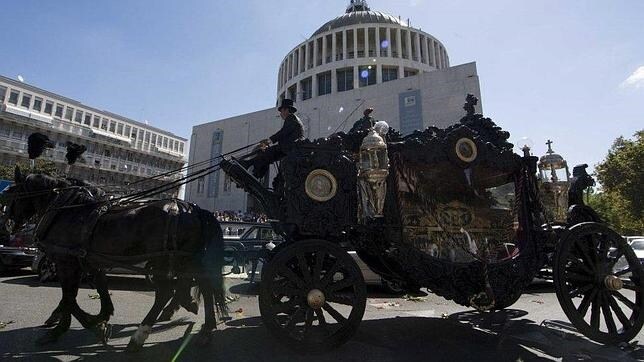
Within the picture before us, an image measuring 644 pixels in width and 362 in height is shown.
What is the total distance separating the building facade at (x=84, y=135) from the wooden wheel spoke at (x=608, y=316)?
4658 cm

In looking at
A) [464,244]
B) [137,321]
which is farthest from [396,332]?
[137,321]

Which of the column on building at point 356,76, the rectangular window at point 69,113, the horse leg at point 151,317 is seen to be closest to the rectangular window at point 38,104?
the rectangular window at point 69,113

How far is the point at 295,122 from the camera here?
482 centimetres

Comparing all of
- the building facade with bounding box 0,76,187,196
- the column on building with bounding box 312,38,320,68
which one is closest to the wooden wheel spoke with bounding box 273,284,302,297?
the building facade with bounding box 0,76,187,196

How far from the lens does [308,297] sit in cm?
399

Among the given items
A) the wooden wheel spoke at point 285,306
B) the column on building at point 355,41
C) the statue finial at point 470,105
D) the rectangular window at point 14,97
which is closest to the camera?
the wooden wheel spoke at point 285,306

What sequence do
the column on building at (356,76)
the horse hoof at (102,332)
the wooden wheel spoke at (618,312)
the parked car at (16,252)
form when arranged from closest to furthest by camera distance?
the horse hoof at (102,332) < the wooden wheel spoke at (618,312) < the parked car at (16,252) < the column on building at (356,76)

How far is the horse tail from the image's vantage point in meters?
4.54

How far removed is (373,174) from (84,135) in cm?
6170

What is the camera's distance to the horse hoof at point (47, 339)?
13.4ft

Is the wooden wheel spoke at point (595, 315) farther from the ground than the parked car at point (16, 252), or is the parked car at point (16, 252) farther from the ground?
the parked car at point (16, 252)

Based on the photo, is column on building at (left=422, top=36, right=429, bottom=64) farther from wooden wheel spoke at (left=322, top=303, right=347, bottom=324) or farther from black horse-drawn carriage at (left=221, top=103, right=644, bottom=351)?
wooden wheel spoke at (left=322, top=303, right=347, bottom=324)

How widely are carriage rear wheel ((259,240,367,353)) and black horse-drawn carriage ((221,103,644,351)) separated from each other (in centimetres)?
1

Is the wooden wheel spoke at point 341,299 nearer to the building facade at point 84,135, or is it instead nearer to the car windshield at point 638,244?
the car windshield at point 638,244
